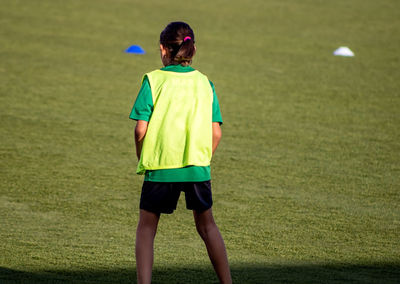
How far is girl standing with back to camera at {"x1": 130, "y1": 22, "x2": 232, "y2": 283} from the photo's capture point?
133 inches

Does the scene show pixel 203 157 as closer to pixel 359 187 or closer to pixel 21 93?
pixel 359 187

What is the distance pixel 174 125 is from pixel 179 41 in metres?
0.43

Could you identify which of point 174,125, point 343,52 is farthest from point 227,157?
point 343,52

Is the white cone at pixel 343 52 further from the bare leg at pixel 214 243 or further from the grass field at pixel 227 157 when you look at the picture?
the bare leg at pixel 214 243

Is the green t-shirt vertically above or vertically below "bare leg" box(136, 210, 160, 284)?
above

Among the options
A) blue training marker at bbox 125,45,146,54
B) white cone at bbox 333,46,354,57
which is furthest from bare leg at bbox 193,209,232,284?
white cone at bbox 333,46,354,57

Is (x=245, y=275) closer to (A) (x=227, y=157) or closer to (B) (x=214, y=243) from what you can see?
(B) (x=214, y=243)

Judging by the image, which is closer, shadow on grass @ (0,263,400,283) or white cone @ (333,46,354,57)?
shadow on grass @ (0,263,400,283)

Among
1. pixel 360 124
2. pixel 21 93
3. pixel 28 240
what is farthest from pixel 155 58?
pixel 28 240

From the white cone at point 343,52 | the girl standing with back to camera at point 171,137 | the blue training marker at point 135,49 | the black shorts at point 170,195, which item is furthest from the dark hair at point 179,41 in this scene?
the white cone at point 343,52

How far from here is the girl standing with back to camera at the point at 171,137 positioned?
339 centimetres

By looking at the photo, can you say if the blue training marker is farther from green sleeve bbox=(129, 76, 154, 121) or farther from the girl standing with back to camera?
green sleeve bbox=(129, 76, 154, 121)

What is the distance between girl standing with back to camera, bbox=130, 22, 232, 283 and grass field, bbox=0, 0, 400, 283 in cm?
72

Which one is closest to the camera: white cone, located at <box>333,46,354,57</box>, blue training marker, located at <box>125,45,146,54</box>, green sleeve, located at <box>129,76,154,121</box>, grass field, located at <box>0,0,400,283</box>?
green sleeve, located at <box>129,76,154,121</box>
